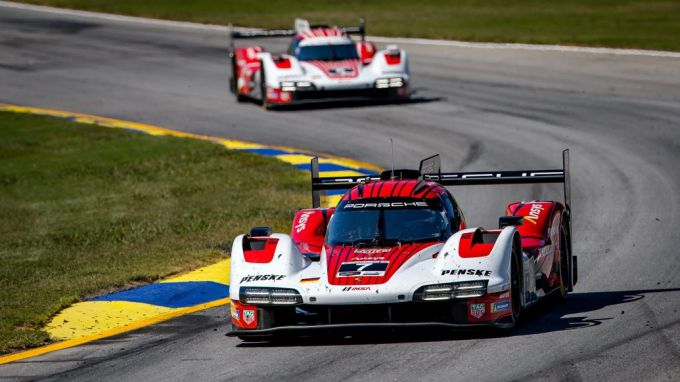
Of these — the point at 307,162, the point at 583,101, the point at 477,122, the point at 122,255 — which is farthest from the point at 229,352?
the point at 583,101

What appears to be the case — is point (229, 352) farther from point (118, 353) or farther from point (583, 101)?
point (583, 101)

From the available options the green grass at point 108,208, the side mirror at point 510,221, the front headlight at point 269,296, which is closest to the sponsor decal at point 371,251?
the front headlight at point 269,296

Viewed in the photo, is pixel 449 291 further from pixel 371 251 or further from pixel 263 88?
pixel 263 88

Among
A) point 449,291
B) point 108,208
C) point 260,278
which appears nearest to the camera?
point 449,291

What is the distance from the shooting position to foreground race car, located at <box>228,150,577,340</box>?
1122cm

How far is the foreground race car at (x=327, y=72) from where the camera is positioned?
28.5 meters

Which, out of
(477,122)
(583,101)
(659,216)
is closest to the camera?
(659,216)

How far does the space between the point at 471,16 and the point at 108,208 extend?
26761mm

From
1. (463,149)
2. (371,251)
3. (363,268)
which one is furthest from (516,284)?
(463,149)

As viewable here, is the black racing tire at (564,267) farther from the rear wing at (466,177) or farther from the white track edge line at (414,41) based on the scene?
the white track edge line at (414,41)

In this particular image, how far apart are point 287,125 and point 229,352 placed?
54.7 feet

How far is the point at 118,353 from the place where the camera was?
1170cm

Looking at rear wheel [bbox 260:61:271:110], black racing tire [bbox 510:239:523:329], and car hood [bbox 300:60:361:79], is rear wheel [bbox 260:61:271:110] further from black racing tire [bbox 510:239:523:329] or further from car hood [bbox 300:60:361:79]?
black racing tire [bbox 510:239:523:329]

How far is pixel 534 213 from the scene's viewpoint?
539 inches
